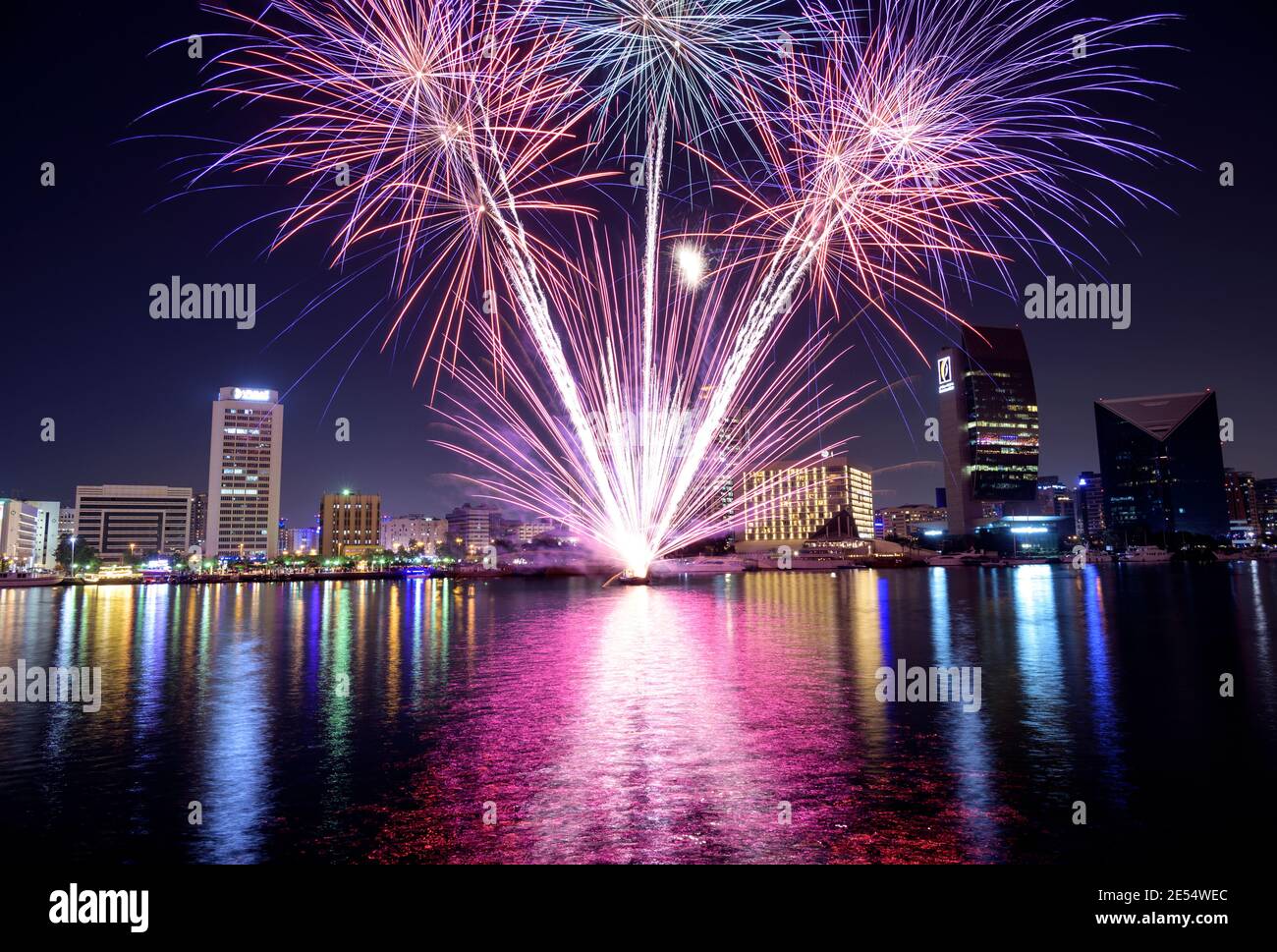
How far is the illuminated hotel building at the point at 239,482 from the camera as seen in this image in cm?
19338

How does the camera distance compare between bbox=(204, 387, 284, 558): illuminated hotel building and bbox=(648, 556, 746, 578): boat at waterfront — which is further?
bbox=(204, 387, 284, 558): illuminated hotel building

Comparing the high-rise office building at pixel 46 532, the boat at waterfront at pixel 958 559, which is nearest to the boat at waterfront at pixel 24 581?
the high-rise office building at pixel 46 532

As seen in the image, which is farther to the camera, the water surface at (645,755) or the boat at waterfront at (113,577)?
the boat at waterfront at (113,577)

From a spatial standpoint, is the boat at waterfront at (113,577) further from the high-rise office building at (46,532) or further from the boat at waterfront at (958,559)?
the boat at waterfront at (958,559)

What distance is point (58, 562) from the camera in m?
173

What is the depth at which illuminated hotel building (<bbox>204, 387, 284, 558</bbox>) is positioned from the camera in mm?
193375
